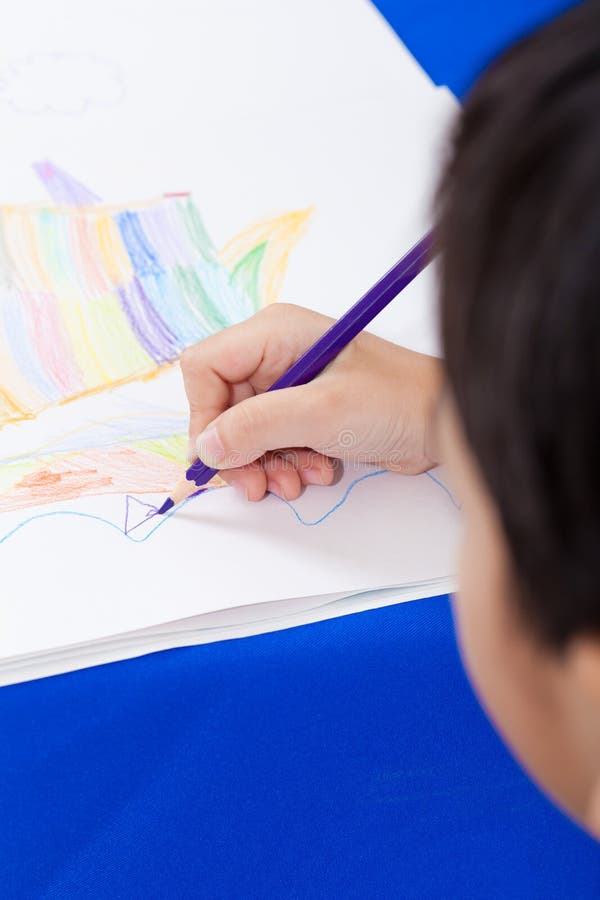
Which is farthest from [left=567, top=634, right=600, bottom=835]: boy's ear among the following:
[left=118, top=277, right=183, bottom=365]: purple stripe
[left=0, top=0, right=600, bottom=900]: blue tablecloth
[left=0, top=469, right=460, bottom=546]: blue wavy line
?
[left=118, top=277, right=183, bottom=365]: purple stripe

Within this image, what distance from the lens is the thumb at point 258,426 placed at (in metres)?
0.61

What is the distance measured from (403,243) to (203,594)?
1.24 ft

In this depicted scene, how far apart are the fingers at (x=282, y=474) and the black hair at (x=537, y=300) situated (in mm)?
355

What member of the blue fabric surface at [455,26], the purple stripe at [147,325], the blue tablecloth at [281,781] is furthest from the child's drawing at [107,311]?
the blue fabric surface at [455,26]

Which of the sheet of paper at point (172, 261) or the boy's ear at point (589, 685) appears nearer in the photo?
the boy's ear at point (589, 685)

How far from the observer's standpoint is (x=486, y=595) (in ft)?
1.07

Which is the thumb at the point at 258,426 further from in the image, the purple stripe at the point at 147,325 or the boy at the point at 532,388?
the boy at the point at 532,388

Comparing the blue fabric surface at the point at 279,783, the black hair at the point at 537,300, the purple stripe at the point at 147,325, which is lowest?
the blue fabric surface at the point at 279,783

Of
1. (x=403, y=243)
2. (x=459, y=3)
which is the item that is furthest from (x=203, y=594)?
(x=459, y=3)

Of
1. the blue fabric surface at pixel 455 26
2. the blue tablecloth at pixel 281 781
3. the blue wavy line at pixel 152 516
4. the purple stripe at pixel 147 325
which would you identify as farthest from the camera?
the blue fabric surface at pixel 455 26

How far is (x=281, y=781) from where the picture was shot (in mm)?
516

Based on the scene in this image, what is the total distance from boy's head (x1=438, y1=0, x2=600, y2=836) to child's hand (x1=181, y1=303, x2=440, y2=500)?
311 millimetres

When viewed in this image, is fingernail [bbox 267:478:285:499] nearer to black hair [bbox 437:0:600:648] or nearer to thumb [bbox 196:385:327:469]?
thumb [bbox 196:385:327:469]

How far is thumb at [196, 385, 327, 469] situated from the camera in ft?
1.99
